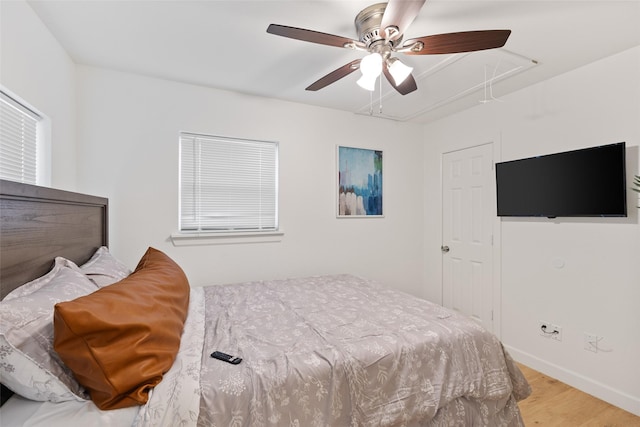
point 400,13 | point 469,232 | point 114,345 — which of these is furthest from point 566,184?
point 114,345

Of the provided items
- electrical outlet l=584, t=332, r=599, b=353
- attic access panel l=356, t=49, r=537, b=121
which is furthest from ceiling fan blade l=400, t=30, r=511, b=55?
electrical outlet l=584, t=332, r=599, b=353

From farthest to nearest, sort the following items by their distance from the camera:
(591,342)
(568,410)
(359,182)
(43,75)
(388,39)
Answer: (359,182), (591,342), (568,410), (43,75), (388,39)

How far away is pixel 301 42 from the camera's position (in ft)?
6.64

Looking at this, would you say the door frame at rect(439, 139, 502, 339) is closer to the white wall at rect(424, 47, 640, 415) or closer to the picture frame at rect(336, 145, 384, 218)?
the white wall at rect(424, 47, 640, 415)

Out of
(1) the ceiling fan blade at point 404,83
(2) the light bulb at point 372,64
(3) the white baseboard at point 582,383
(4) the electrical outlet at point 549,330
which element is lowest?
(3) the white baseboard at point 582,383

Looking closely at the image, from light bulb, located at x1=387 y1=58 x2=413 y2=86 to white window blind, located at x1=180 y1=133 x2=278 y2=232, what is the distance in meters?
1.61

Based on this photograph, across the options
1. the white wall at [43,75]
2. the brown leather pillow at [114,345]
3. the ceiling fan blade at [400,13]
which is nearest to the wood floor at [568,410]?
the brown leather pillow at [114,345]

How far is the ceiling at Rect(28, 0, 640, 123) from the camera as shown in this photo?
1.70 metres

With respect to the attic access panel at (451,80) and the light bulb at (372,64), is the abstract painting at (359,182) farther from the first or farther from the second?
the light bulb at (372,64)

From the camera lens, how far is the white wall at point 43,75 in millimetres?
1537

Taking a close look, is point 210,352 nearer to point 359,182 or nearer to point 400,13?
point 400,13

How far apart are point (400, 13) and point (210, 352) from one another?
1728mm

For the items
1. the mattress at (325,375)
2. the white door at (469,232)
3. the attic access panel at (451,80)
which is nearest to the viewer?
the mattress at (325,375)

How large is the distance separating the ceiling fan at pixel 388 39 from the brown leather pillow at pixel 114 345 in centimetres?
133
